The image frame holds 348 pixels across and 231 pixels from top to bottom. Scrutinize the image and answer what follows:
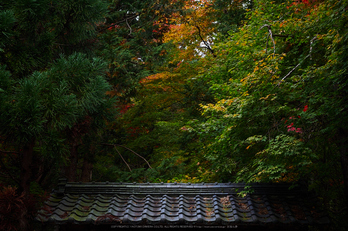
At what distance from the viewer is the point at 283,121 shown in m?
5.86

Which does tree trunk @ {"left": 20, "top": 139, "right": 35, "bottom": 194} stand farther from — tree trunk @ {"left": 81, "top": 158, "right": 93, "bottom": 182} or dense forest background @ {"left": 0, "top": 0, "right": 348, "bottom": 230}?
tree trunk @ {"left": 81, "top": 158, "right": 93, "bottom": 182}

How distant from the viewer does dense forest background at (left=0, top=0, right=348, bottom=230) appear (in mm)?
5062

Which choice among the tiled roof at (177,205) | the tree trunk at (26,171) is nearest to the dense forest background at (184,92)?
the tree trunk at (26,171)

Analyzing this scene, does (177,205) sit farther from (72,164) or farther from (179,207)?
(72,164)

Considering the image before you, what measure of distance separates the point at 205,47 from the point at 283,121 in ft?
24.4

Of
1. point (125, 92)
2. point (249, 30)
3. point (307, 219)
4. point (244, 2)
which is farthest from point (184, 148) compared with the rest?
point (244, 2)

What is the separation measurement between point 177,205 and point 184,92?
712cm

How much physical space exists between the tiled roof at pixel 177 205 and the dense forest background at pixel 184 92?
1.78 feet

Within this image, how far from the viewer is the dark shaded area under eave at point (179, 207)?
4.71 meters

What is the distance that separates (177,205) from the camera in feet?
16.9

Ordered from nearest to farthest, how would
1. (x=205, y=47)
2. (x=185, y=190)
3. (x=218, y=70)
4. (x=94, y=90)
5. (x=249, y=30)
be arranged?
(x=185, y=190) → (x=94, y=90) → (x=249, y=30) → (x=218, y=70) → (x=205, y=47)

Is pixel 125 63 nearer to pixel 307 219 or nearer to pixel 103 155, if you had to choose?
pixel 103 155

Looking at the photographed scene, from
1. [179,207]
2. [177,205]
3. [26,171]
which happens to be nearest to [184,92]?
[177,205]

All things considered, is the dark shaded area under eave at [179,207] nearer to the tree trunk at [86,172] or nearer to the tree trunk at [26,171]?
the tree trunk at [26,171]
